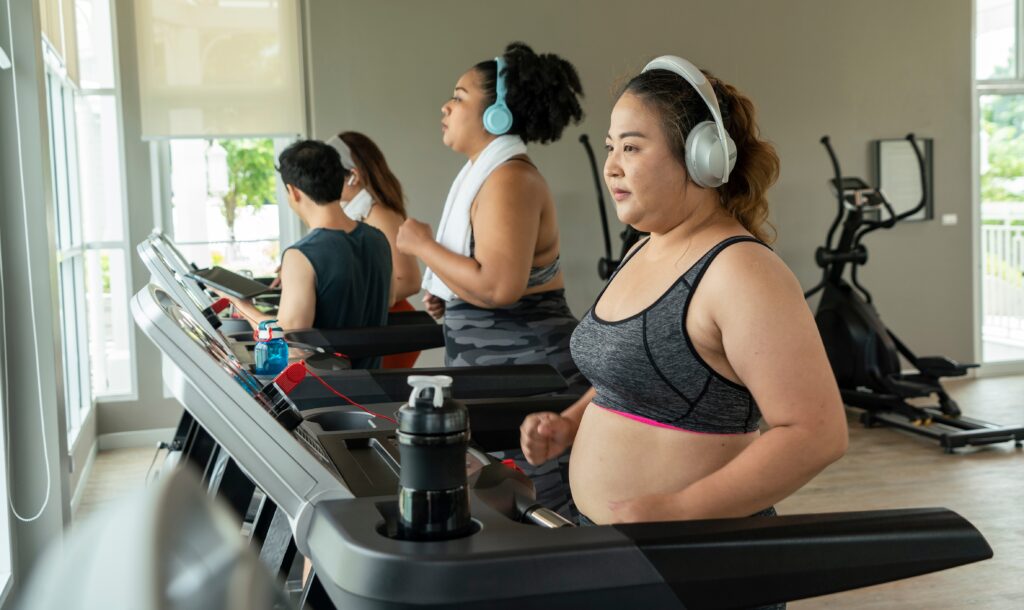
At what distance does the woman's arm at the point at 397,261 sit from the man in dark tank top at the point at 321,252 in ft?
2.55

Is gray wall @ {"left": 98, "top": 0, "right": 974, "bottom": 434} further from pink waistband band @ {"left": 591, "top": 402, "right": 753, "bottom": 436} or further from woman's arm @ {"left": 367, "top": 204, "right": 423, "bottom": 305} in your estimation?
pink waistband band @ {"left": 591, "top": 402, "right": 753, "bottom": 436}

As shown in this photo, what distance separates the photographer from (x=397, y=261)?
3920mm

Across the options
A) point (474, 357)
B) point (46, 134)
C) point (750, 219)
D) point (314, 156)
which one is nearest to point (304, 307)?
point (314, 156)

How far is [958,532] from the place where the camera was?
3.76ft

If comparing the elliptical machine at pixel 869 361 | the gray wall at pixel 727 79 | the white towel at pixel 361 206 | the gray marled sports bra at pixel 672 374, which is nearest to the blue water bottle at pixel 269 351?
the gray marled sports bra at pixel 672 374

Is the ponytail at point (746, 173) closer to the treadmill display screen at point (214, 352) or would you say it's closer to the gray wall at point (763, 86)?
the treadmill display screen at point (214, 352)

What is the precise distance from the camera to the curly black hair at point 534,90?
2.43m

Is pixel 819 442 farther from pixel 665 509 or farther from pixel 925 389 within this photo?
pixel 925 389

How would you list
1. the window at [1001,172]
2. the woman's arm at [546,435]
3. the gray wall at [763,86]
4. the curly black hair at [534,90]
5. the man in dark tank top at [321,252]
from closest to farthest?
the woman's arm at [546,435]
the curly black hair at [534,90]
the man in dark tank top at [321,252]
the gray wall at [763,86]
the window at [1001,172]

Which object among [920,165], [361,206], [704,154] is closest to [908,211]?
[920,165]

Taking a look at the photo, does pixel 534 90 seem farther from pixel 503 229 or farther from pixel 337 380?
pixel 337 380

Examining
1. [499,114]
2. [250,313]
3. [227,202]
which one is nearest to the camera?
[499,114]

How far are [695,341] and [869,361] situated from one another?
15.5ft

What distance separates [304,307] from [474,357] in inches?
24.5
